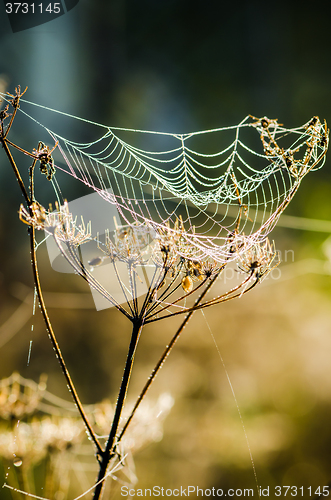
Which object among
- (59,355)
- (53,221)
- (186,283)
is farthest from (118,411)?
(53,221)

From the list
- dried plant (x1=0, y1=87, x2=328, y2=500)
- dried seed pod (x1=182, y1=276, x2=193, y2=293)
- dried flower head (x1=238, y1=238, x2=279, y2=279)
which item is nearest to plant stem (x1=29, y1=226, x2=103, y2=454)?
dried plant (x1=0, y1=87, x2=328, y2=500)

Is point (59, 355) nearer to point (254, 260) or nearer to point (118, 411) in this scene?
point (118, 411)

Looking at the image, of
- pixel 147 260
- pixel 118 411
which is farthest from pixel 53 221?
pixel 118 411

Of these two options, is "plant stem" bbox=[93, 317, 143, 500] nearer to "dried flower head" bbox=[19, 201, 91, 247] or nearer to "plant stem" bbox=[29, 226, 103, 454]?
"plant stem" bbox=[29, 226, 103, 454]

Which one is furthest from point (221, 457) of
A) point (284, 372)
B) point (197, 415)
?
point (284, 372)

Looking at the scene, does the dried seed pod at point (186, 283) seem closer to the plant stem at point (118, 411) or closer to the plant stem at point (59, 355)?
the plant stem at point (118, 411)

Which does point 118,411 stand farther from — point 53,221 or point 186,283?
point 53,221

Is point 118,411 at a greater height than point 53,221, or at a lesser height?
lesser

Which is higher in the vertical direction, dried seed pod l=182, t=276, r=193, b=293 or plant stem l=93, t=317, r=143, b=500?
dried seed pod l=182, t=276, r=193, b=293

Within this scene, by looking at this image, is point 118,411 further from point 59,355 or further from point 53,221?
point 53,221

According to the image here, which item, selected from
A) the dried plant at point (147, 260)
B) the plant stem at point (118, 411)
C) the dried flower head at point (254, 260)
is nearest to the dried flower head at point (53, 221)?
the dried plant at point (147, 260)

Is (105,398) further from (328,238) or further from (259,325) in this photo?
(328,238)

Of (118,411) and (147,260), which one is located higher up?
(147,260)
